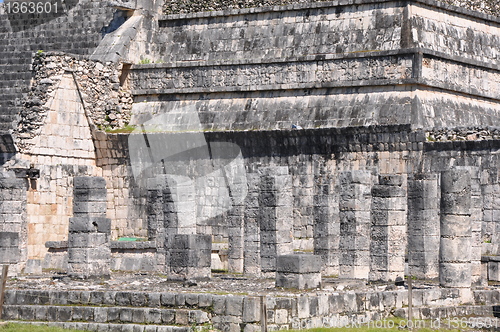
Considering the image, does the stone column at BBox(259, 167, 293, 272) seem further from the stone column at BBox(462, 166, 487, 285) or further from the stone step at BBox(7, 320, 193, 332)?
the stone step at BBox(7, 320, 193, 332)

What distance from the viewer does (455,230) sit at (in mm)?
27344

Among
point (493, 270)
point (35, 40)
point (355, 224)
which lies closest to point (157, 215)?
point (355, 224)

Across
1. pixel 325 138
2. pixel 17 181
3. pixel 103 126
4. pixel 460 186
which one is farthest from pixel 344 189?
pixel 103 126

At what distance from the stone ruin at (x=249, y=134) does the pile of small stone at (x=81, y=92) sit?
0.14ft

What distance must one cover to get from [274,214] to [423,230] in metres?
3.32

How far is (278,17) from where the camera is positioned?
38.6m

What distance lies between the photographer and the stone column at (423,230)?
29734 millimetres

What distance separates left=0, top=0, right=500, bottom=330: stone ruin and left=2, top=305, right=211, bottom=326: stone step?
370 centimetres

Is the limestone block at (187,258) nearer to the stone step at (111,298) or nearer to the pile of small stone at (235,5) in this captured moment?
the stone step at (111,298)

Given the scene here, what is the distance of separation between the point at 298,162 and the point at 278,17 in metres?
4.87

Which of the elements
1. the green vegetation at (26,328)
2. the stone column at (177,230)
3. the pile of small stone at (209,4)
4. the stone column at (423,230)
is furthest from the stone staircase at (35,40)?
the green vegetation at (26,328)

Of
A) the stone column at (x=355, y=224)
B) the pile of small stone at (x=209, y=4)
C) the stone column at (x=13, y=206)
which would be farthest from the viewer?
the pile of small stone at (x=209, y=4)

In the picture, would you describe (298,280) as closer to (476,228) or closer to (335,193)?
(476,228)

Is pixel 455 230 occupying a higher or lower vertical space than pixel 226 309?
higher
